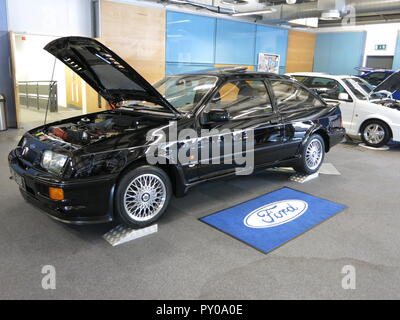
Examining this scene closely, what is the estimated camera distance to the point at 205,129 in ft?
10.1

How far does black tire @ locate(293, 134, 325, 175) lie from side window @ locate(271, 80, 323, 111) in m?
0.44

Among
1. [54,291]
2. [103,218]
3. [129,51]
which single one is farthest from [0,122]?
[54,291]

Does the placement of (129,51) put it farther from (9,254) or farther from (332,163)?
(9,254)

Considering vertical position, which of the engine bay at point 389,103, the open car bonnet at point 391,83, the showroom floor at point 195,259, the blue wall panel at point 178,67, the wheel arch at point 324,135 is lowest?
the showroom floor at point 195,259

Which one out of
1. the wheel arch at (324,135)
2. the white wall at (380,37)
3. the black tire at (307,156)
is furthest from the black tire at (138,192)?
the white wall at (380,37)

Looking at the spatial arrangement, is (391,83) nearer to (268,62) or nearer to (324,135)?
(324,135)

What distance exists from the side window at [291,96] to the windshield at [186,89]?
0.88 meters

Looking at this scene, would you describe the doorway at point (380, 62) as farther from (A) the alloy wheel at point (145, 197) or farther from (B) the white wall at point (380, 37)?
(A) the alloy wheel at point (145, 197)

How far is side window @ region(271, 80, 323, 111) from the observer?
388cm

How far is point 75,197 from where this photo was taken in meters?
2.46

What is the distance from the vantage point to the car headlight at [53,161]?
8.24 ft

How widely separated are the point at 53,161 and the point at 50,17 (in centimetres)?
612

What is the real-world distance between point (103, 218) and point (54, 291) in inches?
25.8

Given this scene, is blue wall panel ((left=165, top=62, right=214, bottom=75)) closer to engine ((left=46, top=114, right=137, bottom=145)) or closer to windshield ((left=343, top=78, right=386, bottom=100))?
windshield ((left=343, top=78, right=386, bottom=100))
